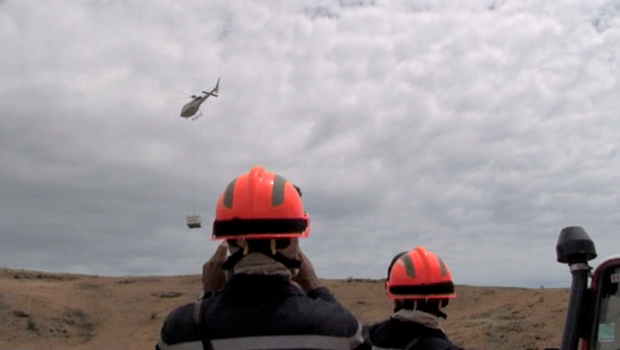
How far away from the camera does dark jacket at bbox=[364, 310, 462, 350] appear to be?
505 centimetres


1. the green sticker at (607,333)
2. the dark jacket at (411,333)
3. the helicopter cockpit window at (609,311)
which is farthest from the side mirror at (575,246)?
the dark jacket at (411,333)

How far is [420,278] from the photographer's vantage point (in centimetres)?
561

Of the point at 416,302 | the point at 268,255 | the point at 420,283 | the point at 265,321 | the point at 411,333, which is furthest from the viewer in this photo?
the point at 420,283

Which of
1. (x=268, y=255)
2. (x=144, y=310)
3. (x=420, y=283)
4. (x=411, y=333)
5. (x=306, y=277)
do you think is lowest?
(x=144, y=310)

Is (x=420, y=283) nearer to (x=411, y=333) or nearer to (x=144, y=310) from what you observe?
(x=411, y=333)

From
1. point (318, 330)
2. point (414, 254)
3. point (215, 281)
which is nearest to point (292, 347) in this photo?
point (318, 330)

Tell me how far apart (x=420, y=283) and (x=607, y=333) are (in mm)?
1941

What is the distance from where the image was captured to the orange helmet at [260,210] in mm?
3408

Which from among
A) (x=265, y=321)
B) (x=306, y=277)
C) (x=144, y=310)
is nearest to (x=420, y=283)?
(x=306, y=277)

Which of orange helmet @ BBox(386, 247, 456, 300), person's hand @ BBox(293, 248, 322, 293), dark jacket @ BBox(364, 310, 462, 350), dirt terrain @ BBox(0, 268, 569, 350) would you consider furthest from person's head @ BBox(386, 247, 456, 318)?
dirt terrain @ BBox(0, 268, 569, 350)

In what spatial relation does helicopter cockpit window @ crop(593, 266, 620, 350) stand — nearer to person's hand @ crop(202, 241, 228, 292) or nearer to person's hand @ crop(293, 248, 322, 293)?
person's hand @ crop(293, 248, 322, 293)

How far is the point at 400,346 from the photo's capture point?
516 cm

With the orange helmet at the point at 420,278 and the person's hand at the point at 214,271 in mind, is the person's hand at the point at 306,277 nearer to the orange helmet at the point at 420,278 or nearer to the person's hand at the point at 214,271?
the person's hand at the point at 214,271

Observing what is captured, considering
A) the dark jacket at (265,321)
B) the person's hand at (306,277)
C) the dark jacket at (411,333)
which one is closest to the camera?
the dark jacket at (265,321)
